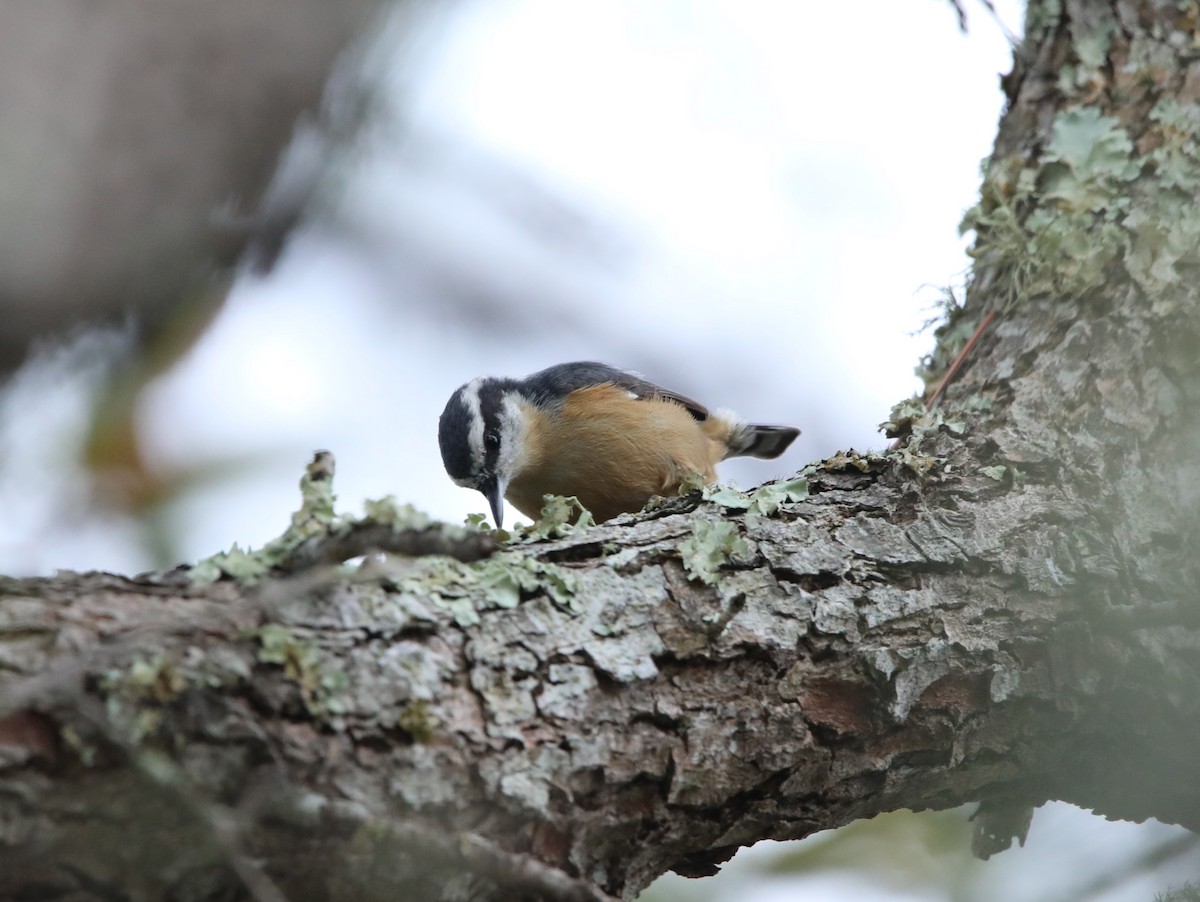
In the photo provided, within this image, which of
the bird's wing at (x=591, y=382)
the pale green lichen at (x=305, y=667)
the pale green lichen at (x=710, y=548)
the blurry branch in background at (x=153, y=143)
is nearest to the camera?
the pale green lichen at (x=305, y=667)

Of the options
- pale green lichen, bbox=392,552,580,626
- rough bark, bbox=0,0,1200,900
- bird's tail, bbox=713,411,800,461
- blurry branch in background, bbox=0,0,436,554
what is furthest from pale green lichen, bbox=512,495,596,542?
bird's tail, bbox=713,411,800,461

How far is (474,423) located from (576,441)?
0.43 m

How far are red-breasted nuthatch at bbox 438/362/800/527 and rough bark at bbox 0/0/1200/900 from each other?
1.36 meters

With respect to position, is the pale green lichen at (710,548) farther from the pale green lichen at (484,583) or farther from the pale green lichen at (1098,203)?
the pale green lichen at (1098,203)

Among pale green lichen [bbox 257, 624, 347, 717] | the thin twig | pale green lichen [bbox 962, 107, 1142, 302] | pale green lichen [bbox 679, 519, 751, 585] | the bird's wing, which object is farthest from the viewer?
the bird's wing

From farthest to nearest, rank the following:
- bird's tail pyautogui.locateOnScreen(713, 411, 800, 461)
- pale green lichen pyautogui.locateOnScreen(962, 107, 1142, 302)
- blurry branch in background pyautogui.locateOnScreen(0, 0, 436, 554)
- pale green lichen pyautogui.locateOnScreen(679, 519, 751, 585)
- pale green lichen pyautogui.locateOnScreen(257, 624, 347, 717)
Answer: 1. bird's tail pyautogui.locateOnScreen(713, 411, 800, 461)
2. pale green lichen pyautogui.locateOnScreen(962, 107, 1142, 302)
3. pale green lichen pyautogui.locateOnScreen(679, 519, 751, 585)
4. blurry branch in background pyautogui.locateOnScreen(0, 0, 436, 554)
5. pale green lichen pyautogui.locateOnScreen(257, 624, 347, 717)

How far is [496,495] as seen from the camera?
4.43m

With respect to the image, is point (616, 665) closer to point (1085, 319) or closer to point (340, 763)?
point (340, 763)

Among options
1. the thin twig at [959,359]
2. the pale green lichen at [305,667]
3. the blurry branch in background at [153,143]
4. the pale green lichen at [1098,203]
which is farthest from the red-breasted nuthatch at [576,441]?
the pale green lichen at [305,667]

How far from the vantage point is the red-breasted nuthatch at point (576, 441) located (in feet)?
14.4

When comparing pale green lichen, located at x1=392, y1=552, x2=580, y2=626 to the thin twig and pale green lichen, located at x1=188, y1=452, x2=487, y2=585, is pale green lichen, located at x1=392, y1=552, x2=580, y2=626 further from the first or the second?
the thin twig

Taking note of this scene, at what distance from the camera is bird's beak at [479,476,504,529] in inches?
174

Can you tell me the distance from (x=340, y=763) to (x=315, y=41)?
1.49 metres

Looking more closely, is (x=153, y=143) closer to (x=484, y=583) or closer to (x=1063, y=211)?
(x=484, y=583)
